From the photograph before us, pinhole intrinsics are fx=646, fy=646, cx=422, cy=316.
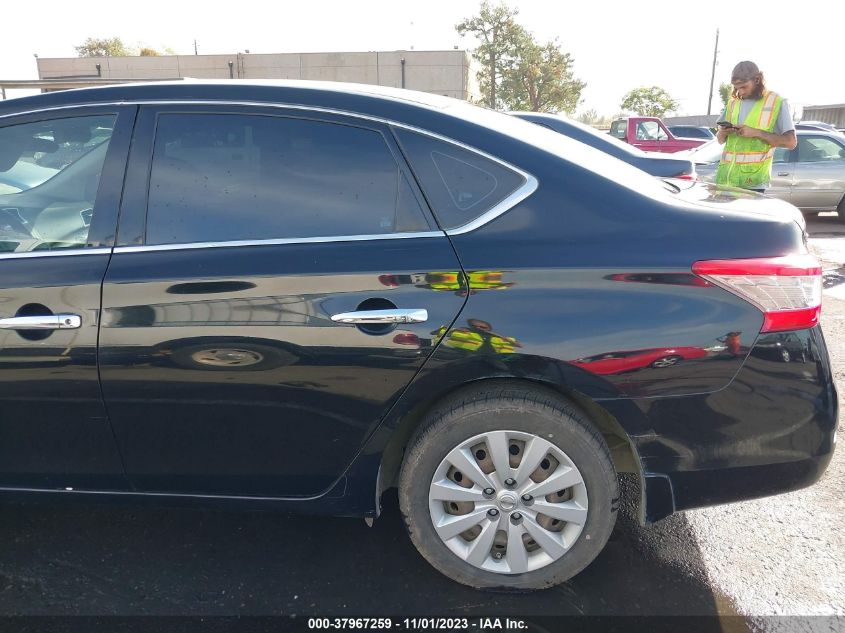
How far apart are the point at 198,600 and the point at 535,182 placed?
1.90 meters

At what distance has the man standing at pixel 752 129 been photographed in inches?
189

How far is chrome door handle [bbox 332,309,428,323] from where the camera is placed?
2082 millimetres

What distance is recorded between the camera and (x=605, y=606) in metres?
2.29

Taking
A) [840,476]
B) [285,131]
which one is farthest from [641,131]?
[285,131]

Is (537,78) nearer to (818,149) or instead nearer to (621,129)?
(621,129)

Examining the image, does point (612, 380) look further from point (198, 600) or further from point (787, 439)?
point (198, 600)

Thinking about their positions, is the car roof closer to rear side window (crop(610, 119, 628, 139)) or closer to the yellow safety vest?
the yellow safety vest

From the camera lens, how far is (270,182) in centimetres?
227

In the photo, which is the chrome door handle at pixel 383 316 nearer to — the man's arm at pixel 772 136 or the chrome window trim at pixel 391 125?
the chrome window trim at pixel 391 125

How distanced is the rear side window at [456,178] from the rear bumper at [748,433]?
2.73 feet

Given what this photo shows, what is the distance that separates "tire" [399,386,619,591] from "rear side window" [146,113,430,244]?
2.26ft

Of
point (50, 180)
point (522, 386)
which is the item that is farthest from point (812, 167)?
point (50, 180)

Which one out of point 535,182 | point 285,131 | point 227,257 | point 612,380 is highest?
point 285,131

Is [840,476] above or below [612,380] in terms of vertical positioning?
below
